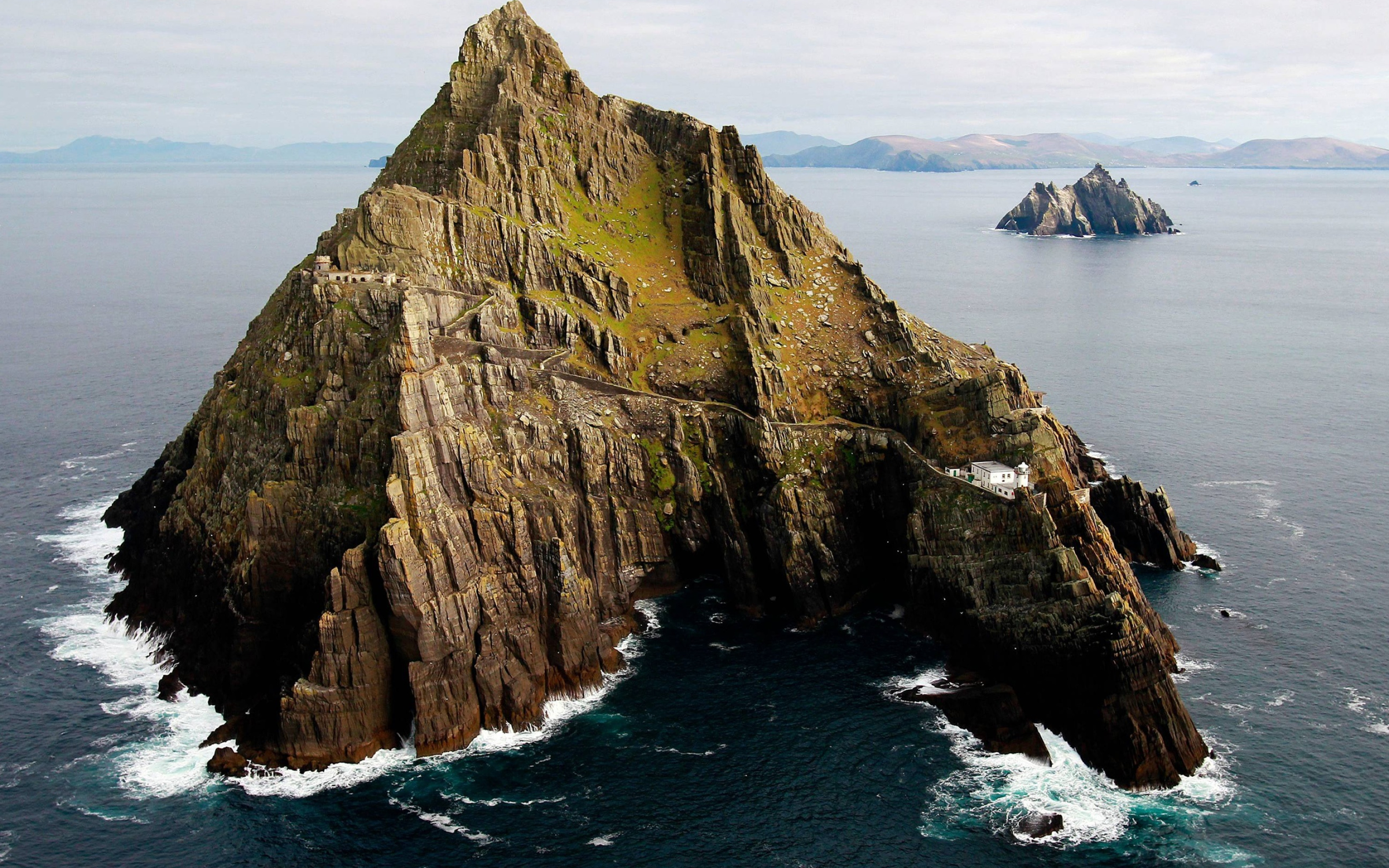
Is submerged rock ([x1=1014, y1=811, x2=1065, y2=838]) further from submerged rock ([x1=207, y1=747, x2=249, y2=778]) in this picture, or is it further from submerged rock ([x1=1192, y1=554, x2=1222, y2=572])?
submerged rock ([x1=207, y1=747, x2=249, y2=778])

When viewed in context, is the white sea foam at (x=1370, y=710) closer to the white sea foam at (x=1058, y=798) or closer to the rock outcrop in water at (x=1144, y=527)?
the white sea foam at (x=1058, y=798)

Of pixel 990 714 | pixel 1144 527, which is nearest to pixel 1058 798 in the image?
pixel 990 714

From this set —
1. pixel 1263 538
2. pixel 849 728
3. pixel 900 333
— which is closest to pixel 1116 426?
pixel 1263 538

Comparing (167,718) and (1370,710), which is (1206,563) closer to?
(1370,710)

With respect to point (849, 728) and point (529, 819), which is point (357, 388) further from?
point (849, 728)

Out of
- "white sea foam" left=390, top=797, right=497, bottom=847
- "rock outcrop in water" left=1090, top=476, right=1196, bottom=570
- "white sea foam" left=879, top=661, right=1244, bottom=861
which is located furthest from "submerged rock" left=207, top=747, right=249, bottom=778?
"rock outcrop in water" left=1090, top=476, right=1196, bottom=570

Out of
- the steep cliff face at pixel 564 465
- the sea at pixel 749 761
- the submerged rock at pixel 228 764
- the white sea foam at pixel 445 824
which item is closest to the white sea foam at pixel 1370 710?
the sea at pixel 749 761
